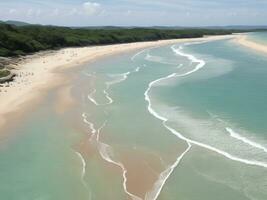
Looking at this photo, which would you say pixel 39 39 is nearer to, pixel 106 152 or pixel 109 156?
pixel 106 152

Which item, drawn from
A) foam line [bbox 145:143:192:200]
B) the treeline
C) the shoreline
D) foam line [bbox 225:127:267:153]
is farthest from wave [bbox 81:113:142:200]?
the treeline

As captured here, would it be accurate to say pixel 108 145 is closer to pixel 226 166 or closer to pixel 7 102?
pixel 226 166

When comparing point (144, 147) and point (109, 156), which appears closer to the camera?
point (109, 156)

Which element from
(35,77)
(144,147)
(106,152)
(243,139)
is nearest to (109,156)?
(106,152)

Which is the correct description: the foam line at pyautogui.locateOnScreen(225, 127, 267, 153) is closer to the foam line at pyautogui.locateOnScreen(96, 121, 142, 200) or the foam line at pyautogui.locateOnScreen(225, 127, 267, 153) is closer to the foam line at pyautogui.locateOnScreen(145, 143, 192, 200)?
the foam line at pyautogui.locateOnScreen(145, 143, 192, 200)

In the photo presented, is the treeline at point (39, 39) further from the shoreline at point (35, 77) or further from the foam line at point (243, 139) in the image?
the foam line at point (243, 139)

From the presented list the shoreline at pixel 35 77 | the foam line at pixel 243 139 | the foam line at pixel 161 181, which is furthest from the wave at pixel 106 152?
the foam line at pixel 243 139
